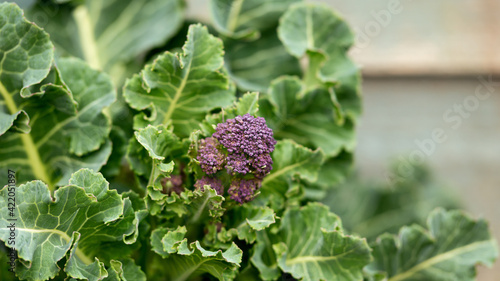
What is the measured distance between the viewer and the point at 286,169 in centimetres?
62

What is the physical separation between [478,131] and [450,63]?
0.20 meters

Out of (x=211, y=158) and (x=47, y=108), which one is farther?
(x=47, y=108)

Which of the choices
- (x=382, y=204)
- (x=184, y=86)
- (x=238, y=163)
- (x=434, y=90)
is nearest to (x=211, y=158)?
(x=238, y=163)

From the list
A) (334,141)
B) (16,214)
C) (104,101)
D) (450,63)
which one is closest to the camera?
(16,214)

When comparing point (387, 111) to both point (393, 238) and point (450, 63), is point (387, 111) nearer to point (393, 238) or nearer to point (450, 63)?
point (450, 63)

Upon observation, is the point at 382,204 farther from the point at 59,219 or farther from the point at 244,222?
the point at 59,219

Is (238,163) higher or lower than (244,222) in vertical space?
higher

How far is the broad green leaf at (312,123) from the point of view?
0.73m

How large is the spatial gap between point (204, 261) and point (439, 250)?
0.38 metres

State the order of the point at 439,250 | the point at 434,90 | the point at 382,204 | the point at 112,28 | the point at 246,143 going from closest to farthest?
the point at 246,143, the point at 439,250, the point at 112,28, the point at 382,204, the point at 434,90

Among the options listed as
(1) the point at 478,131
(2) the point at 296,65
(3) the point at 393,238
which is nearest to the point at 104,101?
(2) the point at 296,65

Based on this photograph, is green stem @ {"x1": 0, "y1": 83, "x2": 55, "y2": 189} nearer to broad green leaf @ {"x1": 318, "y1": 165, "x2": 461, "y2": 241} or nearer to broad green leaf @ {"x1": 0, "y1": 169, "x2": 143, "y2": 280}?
broad green leaf @ {"x1": 0, "y1": 169, "x2": 143, "y2": 280}

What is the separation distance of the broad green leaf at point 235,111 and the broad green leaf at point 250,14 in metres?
0.25

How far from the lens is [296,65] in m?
0.81
